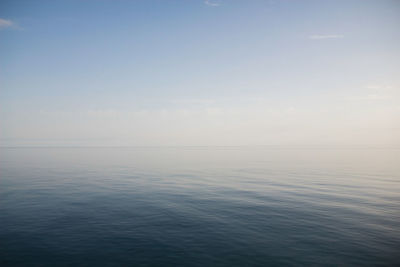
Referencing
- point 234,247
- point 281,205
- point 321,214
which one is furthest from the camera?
point 281,205

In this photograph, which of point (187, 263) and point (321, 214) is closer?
point (187, 263)

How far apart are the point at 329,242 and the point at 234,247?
25.3 feet

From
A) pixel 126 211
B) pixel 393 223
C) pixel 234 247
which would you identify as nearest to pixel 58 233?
pixel 126 211

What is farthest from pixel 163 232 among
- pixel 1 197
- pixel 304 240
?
pixel 1 197

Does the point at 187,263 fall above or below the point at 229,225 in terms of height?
below

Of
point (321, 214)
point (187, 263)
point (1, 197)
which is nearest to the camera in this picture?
point (187, 263)

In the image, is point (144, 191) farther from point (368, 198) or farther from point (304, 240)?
point (368, 198)

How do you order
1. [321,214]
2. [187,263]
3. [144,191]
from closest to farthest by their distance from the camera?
[187,263] < [321,214] < [144,191]

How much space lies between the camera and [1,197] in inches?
1230

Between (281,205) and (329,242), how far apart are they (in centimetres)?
1034

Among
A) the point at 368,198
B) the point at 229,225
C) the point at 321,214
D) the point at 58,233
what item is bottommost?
the point at 58,233

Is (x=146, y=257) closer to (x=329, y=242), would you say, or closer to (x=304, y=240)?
(x=304, y=240)

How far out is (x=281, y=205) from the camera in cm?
2783

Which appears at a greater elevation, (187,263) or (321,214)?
(321,214)
